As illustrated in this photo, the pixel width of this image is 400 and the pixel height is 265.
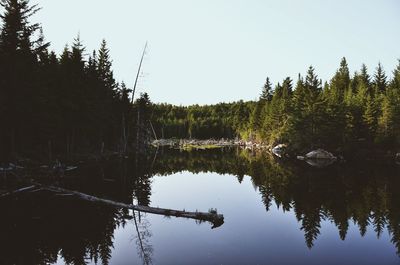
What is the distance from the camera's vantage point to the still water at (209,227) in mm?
13586

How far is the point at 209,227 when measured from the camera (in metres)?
17.5

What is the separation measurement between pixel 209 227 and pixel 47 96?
24765mm

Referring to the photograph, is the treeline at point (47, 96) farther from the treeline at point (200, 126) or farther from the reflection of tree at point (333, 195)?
the treeline at point (200, 126)

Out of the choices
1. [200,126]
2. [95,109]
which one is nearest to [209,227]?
[95,109]

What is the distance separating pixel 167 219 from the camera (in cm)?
1870

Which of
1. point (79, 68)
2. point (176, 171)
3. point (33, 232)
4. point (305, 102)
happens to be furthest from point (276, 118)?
point (33, 232)

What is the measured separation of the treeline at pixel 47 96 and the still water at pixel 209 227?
772cm

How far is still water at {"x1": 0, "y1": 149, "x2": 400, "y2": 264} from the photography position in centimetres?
1359

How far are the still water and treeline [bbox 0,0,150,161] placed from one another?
772 centimetres

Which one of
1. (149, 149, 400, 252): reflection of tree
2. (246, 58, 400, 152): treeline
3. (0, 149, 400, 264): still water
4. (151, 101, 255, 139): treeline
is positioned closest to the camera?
(0, 149, 400, 264): still water

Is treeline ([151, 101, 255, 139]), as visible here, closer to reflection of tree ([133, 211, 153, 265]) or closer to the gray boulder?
the gray boulder

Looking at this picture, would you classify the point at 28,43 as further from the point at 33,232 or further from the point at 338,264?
the point at 338,264

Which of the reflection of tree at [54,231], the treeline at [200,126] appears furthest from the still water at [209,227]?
the treeline at [200,126]

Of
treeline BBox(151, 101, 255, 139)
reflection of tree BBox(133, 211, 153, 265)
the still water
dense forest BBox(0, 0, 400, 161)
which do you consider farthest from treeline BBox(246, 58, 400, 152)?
treeline BBox(151, 101, 255, 139)
